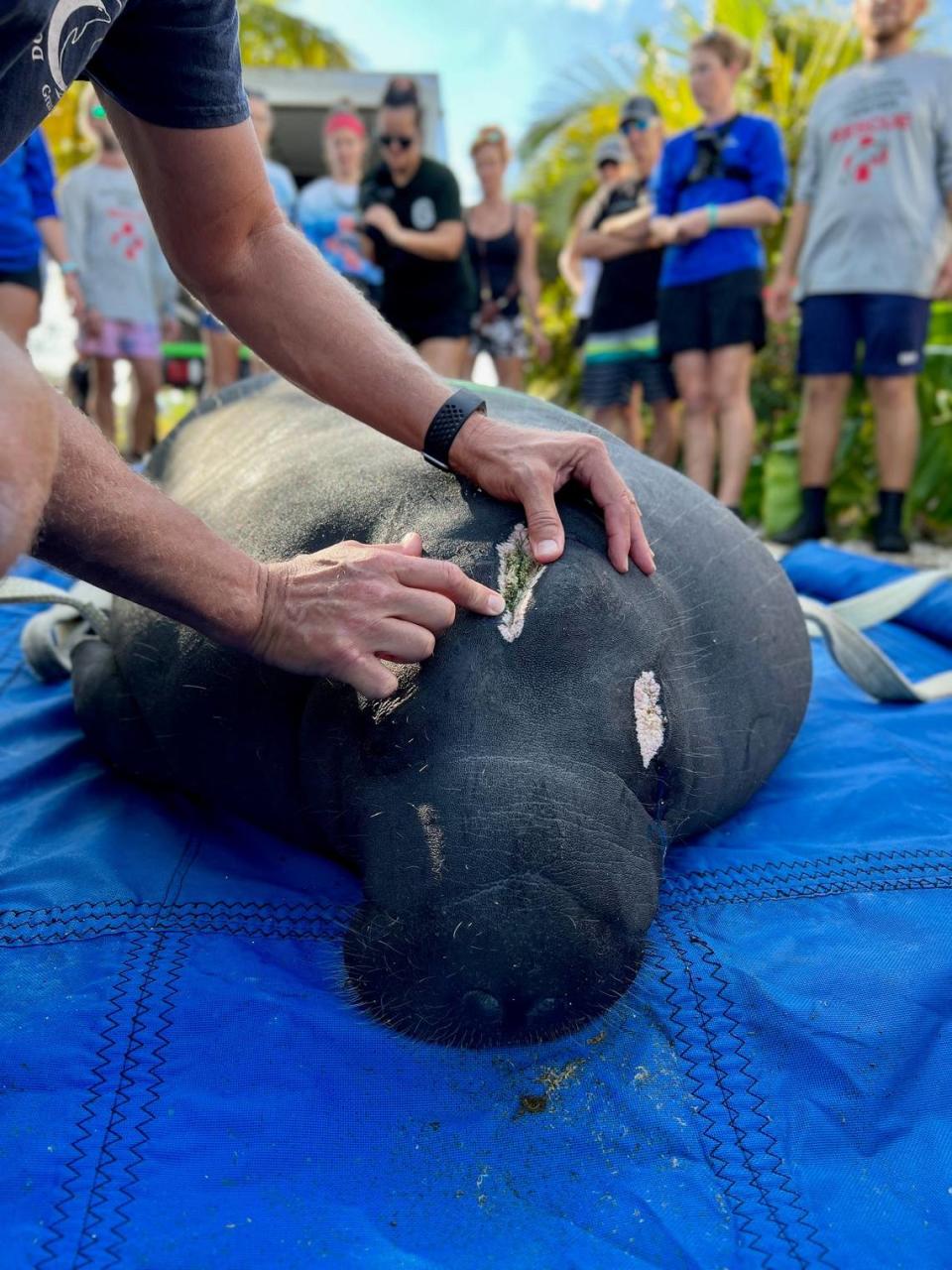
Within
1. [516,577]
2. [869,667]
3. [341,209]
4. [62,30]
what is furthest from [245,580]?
[341,209]

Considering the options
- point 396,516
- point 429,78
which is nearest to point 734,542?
point 396,516

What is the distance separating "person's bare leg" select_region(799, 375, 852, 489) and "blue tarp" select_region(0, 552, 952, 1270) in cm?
466

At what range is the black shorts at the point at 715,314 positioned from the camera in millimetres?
6812

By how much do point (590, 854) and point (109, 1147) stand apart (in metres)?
0.87

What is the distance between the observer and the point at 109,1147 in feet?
5.74

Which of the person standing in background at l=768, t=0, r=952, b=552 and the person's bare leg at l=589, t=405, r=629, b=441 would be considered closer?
the person standing in background at l=768, t=0, r=952, b=552

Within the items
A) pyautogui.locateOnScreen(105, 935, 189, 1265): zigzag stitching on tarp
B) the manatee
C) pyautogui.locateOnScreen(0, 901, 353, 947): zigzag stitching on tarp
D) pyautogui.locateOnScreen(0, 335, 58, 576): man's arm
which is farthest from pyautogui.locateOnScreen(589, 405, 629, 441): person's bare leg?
pyautogui.locateOnScreen(0, 335, 58, 576): man's arm

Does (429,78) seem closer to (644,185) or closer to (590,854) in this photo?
(644,185)

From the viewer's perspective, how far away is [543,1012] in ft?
5.86

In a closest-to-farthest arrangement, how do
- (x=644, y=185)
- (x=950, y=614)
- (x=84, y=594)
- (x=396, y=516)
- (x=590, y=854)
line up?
(x=590, y=854)
(x=396, y=516)
(x=84, y=594)
(x=950, y=614)
(x=644, y=185)

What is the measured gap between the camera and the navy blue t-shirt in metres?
6.75

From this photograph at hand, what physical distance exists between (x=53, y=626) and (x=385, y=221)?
171 inches

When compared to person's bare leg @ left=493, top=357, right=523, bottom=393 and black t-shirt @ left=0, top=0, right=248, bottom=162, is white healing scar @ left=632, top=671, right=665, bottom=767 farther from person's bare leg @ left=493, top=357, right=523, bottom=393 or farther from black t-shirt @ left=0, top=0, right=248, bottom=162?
person's bare leg @ left=493, top=357, right=523, bottom=393

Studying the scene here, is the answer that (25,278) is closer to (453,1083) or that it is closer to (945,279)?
(945,279)
